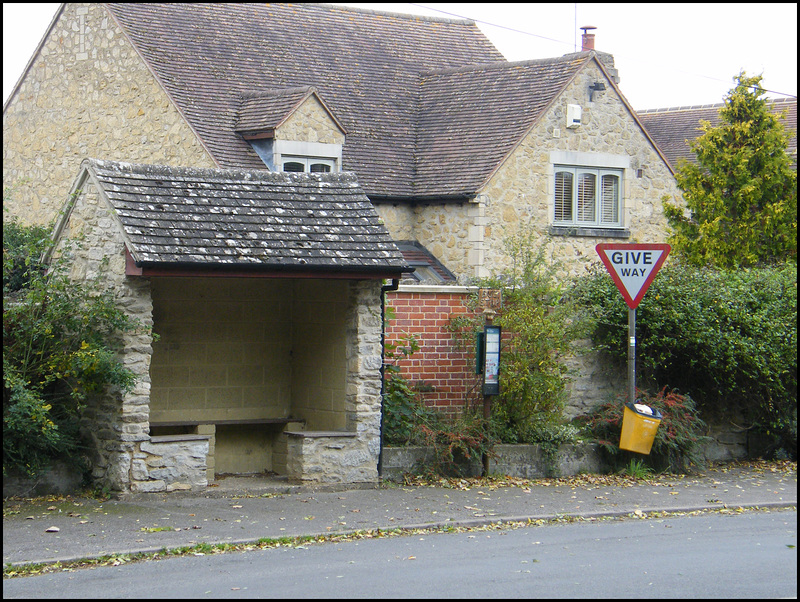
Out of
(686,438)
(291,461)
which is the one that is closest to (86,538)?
(291,461)

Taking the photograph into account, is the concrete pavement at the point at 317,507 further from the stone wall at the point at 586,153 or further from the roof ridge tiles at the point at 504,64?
the roof ridge tiles at the point at 504,64

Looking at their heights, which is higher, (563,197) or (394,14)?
(394,14)

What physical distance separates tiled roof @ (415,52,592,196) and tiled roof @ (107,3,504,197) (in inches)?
17.6

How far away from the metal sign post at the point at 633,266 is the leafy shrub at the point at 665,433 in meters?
1.50

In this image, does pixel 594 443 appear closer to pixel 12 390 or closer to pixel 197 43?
pixel 12 390

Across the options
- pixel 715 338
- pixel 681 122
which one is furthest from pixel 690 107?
pixel 715 338

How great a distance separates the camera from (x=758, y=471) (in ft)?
49.0

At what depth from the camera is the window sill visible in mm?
22767

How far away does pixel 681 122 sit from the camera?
36062 millimetres

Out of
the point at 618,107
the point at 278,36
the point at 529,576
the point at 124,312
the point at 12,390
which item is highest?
the point at 278,36

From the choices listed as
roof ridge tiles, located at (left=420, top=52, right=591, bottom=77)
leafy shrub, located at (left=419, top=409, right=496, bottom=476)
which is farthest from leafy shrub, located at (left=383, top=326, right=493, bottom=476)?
roof ridge tiles, located at (left=420, top=52, right=591, bottom=77)

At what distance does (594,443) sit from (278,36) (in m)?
14.3

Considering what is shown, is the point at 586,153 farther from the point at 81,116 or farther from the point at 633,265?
the point at 81,116

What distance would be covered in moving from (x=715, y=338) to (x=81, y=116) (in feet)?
49.3
